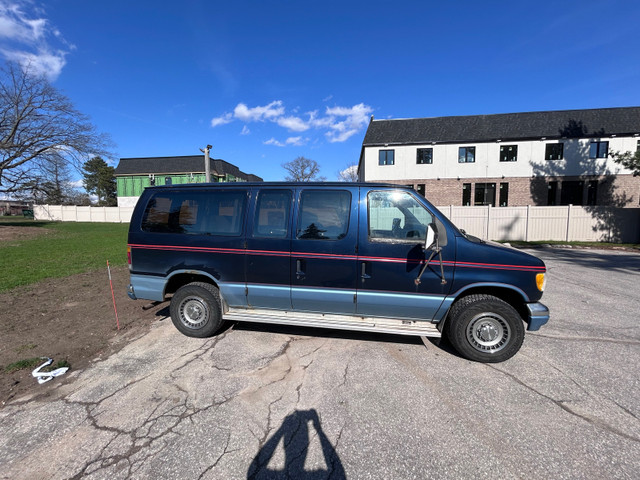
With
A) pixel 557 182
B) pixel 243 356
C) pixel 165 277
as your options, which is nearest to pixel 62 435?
pixel 243 356

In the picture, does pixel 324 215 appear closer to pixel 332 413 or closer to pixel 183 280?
pixel 332 413

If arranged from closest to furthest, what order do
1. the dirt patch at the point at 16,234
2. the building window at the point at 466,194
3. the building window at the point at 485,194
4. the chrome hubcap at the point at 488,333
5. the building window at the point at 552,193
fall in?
the chrome hubcap at the point at 488,333 < the dirt patch at the point at 16,234 < the building window at the point at 552,193 < the building window at the point at 485,194 < the building window at the point at 466,194

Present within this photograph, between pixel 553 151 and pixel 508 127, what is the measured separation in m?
4.39

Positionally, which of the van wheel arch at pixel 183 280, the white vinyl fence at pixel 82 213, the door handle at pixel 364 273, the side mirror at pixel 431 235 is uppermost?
the white vinyl fence at pixel 82 213

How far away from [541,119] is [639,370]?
3175cm

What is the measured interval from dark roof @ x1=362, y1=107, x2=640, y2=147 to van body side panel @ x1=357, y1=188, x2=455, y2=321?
27.1 m

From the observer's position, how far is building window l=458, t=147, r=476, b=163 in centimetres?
2700

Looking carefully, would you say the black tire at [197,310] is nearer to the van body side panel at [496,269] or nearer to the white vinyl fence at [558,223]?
the van body side panel at [496,269]

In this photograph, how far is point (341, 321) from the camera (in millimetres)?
3766

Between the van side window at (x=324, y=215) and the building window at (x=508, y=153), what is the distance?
2906cm

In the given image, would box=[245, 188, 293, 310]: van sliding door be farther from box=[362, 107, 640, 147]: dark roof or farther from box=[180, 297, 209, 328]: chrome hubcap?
box=[362, 107, 640, 147]: dark roof

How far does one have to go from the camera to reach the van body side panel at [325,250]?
369 centimetres

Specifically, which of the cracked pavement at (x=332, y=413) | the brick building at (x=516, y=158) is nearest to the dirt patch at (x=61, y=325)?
the cracked pavement at (x=332, y=413)

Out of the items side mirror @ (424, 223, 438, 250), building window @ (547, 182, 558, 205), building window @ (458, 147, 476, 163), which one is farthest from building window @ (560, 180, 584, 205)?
side mirror @ (424, 223, 438, 250)
